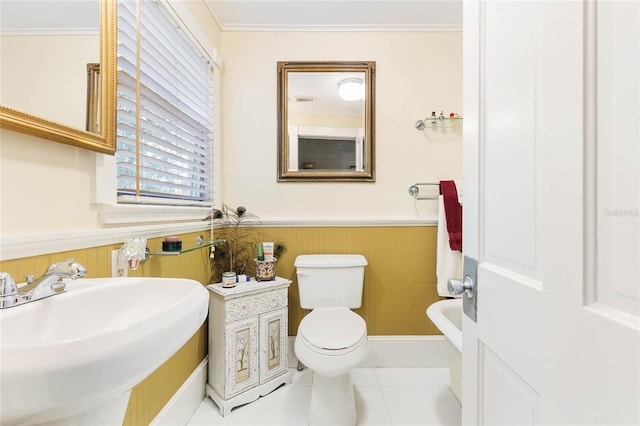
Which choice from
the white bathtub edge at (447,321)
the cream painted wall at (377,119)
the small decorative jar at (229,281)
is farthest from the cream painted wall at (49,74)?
the white bathtub edge at (447,321)

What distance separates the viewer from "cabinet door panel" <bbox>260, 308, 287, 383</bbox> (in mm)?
1608

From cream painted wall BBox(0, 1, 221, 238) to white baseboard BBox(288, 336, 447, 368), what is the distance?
1482 millimetres

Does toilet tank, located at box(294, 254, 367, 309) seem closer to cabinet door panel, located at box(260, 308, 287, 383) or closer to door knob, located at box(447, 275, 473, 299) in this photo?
cabinet door panel, located at box(260, 308, 287, 383)

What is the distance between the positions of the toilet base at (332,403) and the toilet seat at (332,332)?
20cm

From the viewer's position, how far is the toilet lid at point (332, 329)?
1.31m

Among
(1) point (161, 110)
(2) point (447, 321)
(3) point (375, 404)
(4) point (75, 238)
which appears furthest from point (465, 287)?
(1) point (161, 110)

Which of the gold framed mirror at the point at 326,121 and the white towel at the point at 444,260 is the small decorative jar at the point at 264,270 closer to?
the gold framed mirror at the point at 326,121

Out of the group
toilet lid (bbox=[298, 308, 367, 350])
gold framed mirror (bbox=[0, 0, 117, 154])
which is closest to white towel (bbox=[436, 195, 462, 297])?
toilet lid (bbox=[298, 308, 367, 350])

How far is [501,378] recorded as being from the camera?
582 mm

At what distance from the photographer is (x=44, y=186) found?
77cm

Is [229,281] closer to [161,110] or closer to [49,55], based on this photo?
[161,110]

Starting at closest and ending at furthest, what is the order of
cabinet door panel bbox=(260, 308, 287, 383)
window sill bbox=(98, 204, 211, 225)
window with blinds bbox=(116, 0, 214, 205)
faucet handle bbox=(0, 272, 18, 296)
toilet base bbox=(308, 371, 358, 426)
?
faucet handle bbox=(0, 272, 18, 296) < window sill bbox=(98, 204, 211, 225) < window with blinds bbox=(116, 0, 214, 205) < toilet base bbox=(308, 371, 358, 426) < cabinet door panel bbox=(260, 308, 287, 383)

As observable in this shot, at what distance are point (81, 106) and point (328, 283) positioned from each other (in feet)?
4.63

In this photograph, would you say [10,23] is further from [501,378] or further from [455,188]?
[455,188]
